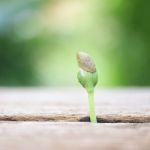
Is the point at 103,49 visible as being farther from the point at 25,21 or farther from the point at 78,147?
the point at 78,147

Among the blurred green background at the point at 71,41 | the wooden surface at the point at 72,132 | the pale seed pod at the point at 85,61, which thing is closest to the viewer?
the wooden surface at the point at 72,132

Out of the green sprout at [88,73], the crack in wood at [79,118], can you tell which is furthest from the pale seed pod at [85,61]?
the crack in wood at [79,118]

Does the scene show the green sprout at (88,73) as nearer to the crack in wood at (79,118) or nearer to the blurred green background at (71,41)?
the crack in wood at (79,118)

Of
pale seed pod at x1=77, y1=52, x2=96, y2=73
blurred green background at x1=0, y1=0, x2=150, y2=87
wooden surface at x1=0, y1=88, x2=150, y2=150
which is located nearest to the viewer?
wooden surface at x1=0, y1=88, x2=150, y2=150

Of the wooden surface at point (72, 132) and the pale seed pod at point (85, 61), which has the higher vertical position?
the pale seed pod at point (85, 61)

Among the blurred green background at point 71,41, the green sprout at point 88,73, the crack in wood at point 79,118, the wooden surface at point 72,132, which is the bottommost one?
the wooden surface at point 72,132

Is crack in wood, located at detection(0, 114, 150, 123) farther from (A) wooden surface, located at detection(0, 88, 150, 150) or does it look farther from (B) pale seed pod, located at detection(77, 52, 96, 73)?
(B) pale seed pod, located at detection(77, 52, 96, 73)

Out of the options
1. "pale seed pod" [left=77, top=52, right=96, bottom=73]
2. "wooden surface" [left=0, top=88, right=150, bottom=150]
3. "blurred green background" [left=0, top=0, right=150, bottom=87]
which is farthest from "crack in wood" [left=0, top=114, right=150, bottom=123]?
"blurred green background" [left=0, top=0, right=150, bottom=87]

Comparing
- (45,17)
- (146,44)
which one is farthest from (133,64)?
(45,17)

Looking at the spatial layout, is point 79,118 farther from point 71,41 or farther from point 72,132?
point 71,41
